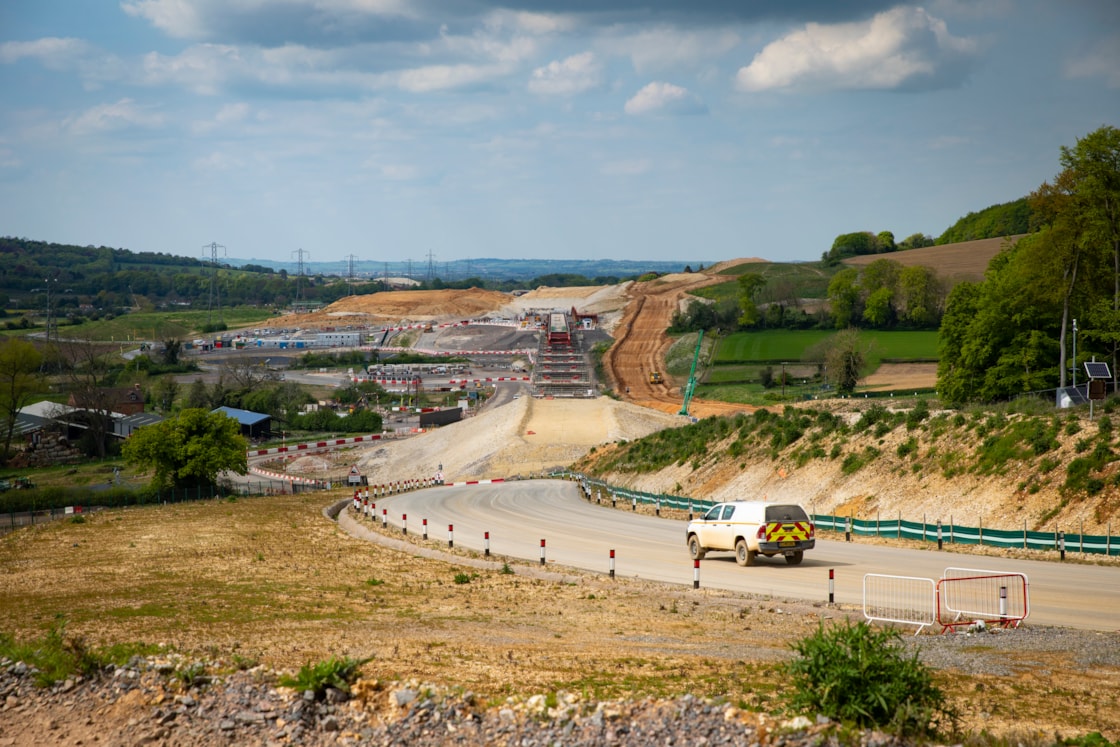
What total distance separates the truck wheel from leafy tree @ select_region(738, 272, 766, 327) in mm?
122478

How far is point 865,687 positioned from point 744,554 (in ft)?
54.7

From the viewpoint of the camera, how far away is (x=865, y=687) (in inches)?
424

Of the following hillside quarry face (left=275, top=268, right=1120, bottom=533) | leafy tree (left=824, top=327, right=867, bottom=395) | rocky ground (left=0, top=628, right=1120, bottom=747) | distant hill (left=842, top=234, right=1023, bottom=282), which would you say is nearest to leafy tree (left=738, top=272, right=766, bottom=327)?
distant hill (left=842, top=234, right=1023, bottom=282)

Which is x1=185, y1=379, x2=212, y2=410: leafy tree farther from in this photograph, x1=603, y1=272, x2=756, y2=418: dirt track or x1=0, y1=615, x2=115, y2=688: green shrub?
x1=0, y1=615, x2=115, y2=688: green shrub

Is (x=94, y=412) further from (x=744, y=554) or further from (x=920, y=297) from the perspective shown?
(x=920, y=297)

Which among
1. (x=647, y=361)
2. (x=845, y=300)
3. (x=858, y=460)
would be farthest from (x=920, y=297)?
(x=858, y=460)

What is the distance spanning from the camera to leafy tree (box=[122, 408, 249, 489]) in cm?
5738

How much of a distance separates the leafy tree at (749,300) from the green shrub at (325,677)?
137340 mm

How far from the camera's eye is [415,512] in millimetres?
45406

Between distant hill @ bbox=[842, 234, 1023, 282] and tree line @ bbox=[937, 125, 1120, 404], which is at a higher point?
distant hill @ bbox=[842, 234, 1023, 282]

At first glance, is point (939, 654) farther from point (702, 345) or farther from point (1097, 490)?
point (702, 345)

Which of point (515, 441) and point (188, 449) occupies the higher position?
point (188, 449)

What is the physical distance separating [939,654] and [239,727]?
32.2ft

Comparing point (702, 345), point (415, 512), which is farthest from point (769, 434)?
point (702, 345)
